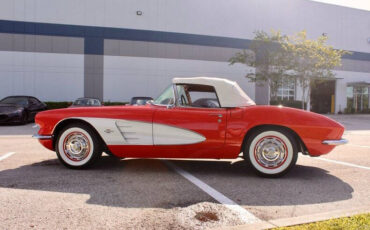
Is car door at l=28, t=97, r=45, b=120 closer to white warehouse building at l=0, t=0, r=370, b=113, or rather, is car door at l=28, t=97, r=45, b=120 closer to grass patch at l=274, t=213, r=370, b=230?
white warehouse building at l=0, t=0, r=370, b=113

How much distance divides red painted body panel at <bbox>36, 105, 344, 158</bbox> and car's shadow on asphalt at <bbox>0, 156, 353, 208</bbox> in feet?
1.17

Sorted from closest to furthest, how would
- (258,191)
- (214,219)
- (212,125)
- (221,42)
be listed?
(214,219) < (258,191) < (212,125) < (221,42)

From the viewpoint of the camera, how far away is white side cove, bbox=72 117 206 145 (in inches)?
163

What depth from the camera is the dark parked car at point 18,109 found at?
12.0m

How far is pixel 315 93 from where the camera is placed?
97.5 feet

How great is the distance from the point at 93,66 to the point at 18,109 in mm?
9560

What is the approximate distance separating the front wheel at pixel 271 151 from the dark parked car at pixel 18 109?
11314mm

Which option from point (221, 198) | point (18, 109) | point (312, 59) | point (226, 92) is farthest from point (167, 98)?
point (312, 59)

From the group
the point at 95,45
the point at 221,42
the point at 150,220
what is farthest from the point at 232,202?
the point at 221,42

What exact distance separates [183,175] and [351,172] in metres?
2.62

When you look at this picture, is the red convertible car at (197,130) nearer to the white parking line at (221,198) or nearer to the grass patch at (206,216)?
the white parking line at (221,198)

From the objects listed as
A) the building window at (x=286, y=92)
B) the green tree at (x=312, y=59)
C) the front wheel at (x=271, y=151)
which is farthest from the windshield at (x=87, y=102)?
the building window at (x=286, y=92)

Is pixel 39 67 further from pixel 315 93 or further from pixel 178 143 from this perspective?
pixel 315 93

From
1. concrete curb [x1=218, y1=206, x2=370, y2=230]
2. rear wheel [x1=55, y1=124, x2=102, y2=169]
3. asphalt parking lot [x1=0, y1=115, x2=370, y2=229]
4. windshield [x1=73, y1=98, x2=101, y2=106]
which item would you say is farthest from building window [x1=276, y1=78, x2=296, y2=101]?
concrete curb [x1=218, y1=206, x2=370, y2=230]
